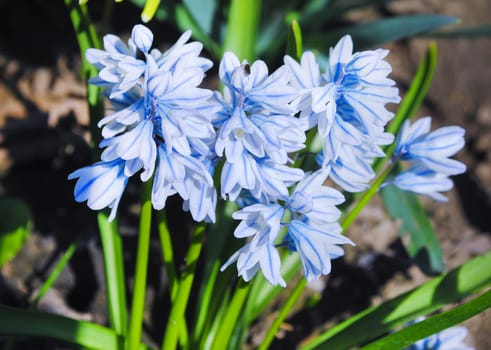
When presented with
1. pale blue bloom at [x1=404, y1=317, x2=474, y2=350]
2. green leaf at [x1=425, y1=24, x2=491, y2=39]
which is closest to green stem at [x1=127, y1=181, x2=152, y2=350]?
pale blue bloom at [x1=404, y1=317, x2=474, y2=350]

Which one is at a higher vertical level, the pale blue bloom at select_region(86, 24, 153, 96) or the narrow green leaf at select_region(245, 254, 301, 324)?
the pale blue bloom at select_region(86, 24, 153, 96)

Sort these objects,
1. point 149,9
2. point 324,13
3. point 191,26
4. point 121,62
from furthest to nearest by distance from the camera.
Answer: point 324,13
point 191,26
point 149,9
point 121,62

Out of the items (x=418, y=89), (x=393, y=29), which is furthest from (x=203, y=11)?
(x=418, y=89)

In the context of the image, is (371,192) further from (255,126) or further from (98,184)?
(98,184)

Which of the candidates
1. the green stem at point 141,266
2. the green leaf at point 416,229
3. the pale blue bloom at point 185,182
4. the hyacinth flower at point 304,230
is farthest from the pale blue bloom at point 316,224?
the green leaf at point 416,229

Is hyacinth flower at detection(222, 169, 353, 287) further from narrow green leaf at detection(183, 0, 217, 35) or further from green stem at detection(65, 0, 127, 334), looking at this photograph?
narrow green leaf at detection(183, 0, 217, 35)

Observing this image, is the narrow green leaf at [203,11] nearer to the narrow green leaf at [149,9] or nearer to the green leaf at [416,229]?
the narrow green leaf at [149,9]
